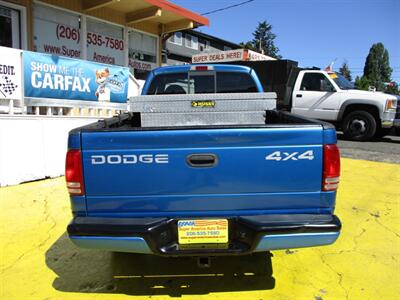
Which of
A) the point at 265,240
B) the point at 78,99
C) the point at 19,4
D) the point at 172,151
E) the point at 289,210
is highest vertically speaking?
the point at 19,4

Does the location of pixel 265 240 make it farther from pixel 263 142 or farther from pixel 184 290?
pixel 184 290

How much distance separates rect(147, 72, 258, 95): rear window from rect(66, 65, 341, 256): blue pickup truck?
2520mm

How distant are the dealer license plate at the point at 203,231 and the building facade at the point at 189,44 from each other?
91.6ft

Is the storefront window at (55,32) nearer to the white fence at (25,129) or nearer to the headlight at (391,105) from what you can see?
the white fence at (25,129)

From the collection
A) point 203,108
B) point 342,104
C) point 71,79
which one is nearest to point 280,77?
point 342,104

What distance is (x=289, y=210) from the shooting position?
281 cm

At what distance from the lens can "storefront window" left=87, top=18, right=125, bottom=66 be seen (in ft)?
38.1

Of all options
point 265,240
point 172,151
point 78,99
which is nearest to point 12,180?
point 78,99

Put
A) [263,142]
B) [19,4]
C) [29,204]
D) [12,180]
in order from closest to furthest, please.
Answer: [263,142]
[29,204]
[12,180]
[19,4]

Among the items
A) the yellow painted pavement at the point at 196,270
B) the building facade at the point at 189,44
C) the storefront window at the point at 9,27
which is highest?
the building facade at the point at 189,44

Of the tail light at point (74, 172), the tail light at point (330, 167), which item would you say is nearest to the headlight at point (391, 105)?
the tail light at point (330, 167)

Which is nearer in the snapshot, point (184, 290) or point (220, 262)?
point (184, 290)

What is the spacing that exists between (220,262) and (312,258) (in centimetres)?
93

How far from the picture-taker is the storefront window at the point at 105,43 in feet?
38.1
